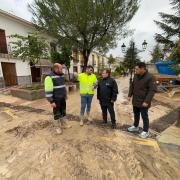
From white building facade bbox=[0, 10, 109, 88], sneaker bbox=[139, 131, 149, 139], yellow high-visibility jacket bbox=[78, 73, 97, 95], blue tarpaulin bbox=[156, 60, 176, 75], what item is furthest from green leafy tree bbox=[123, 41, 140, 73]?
white building facade bbox=[0, 10, 109, 88]

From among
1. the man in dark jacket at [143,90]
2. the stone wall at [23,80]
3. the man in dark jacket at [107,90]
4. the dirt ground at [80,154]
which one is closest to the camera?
the dirt ground at [80,154]

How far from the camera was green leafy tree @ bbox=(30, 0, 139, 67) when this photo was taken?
10508 mm

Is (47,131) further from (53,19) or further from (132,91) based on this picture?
(53,19)

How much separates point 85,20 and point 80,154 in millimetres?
9977

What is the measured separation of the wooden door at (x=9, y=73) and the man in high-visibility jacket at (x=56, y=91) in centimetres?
1042

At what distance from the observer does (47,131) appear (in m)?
3.81

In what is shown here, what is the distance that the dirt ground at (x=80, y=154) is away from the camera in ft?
7.60

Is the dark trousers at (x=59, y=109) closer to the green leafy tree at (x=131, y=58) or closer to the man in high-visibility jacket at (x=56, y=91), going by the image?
the man in high-visibility jacket at (x=56, y=91)

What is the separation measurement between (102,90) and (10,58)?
10981mm

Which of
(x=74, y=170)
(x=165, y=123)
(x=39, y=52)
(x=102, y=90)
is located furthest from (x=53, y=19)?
(x=74, y=170)

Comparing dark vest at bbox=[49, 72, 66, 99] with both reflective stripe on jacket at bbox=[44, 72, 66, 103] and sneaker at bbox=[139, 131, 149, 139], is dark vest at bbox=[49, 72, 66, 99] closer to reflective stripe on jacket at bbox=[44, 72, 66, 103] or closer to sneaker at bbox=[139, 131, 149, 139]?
reflective stripe on jacket at bbox=[44, 72, 66, 103]

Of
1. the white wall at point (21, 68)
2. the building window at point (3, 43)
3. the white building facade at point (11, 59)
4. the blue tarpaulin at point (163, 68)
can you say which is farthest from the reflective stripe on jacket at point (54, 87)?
the white wall at point (21, 68)

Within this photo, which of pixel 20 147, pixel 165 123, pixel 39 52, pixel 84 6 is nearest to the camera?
pixel 20 147

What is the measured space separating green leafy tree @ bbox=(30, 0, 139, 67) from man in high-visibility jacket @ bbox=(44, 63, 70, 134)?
850 centimetres
